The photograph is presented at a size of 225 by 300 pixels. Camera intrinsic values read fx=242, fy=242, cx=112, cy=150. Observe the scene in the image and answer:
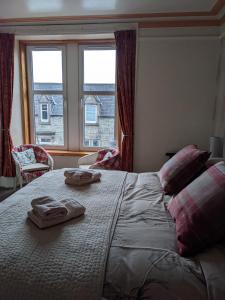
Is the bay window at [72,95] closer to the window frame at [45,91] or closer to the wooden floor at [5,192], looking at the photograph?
the window frame at [45,91]

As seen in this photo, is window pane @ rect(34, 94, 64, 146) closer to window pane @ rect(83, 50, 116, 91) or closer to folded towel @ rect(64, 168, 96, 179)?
window pane @ rect(83, 50, 116, 91)

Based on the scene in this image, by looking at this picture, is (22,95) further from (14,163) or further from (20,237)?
(20,237)

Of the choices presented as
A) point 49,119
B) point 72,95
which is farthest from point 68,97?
point 49,119

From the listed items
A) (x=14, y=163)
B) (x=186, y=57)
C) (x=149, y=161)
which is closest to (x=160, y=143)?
(x=149, y=161)

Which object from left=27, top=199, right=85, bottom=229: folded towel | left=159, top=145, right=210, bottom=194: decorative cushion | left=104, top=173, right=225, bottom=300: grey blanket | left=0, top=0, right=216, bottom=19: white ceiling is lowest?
left=104, top=173, right=225, bottom=300: grey blanket

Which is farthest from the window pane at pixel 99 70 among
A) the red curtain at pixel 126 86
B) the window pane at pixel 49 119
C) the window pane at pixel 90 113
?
the window pane at pixel 49 119

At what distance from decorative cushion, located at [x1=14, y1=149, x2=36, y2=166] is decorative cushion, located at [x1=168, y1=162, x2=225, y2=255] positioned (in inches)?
113

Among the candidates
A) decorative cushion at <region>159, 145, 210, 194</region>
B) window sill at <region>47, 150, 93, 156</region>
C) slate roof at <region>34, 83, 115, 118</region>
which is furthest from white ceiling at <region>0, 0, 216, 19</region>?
window sill at <region>47, 150, 93, 156</region>

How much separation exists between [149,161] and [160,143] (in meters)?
0.32

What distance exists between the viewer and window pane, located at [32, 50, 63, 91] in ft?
13.0

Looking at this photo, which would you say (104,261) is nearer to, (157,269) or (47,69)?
(157,269)

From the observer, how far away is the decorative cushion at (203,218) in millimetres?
1195

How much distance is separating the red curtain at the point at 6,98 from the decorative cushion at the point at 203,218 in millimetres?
3202

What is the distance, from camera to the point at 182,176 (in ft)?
6.27
